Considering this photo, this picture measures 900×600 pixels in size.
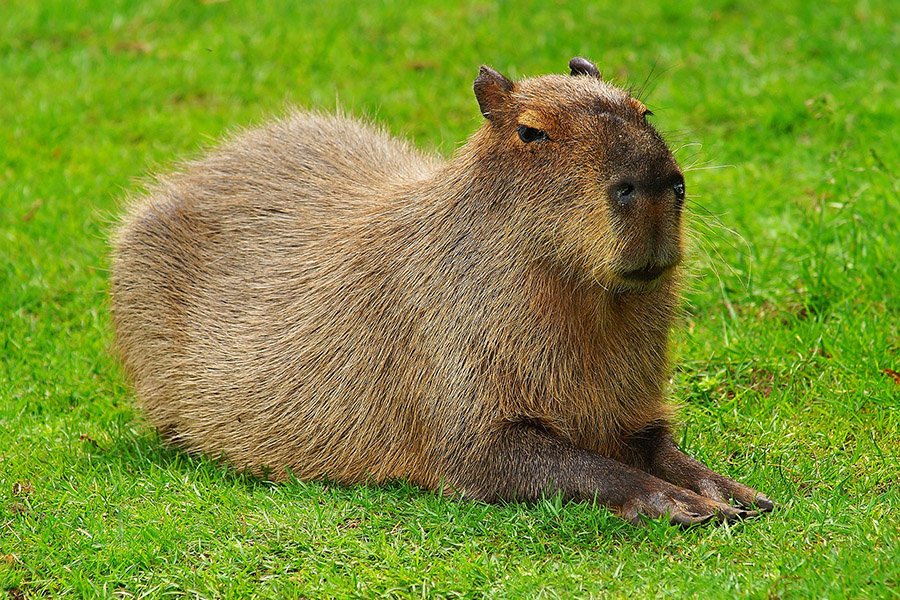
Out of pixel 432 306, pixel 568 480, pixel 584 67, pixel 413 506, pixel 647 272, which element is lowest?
pixel 413 506

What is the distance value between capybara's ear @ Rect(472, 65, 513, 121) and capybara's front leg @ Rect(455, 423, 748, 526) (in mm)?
1107

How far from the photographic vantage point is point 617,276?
13.6ft

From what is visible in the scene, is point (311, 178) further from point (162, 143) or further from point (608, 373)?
point (162, 143)

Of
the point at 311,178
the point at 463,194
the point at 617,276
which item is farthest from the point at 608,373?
the point at 311,178

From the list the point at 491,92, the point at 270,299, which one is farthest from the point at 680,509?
the point at 270,299

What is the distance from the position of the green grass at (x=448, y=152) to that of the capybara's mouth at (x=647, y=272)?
745 mm

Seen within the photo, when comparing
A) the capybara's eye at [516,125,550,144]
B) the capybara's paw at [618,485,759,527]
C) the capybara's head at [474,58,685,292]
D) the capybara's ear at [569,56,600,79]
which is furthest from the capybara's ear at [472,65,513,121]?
the capybara's paw at [618,485,759,527]

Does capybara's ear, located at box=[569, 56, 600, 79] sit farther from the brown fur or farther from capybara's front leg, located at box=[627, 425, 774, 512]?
capybara's front leg, located at box=[627, 425, 774, 512]

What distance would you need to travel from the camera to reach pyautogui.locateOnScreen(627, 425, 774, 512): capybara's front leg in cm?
427

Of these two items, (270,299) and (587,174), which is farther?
(270,299)

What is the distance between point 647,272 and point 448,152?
3730mm

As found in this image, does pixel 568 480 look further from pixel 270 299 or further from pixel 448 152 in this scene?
pixel 448 152

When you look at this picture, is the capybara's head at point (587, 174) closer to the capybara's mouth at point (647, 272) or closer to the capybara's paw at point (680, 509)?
the capybara's mouth at point (647, 272)

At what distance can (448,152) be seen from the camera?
7730 mm
